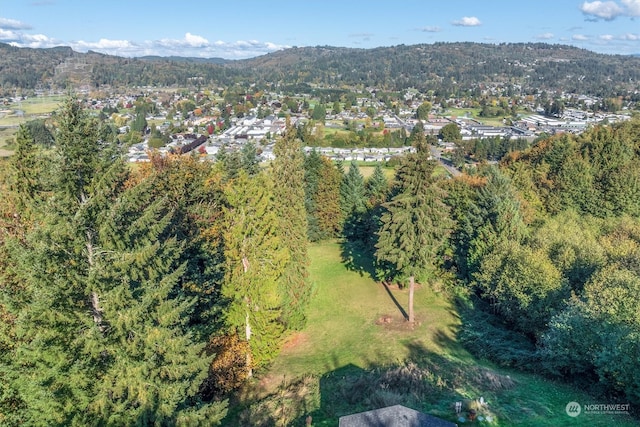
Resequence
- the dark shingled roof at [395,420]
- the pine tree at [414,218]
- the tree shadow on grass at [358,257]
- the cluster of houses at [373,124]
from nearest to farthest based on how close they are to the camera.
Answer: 1. the dark shingled roof at [395,420]
2. the pine tree at [414,218]
3. the tree shadow on grass at [358,257]
4. the cluster of houses at [373,124]

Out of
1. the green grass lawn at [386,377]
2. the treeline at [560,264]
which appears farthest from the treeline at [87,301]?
the treeline at [560,264]

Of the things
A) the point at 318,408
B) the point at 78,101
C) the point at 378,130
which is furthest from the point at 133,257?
the point at 378,130

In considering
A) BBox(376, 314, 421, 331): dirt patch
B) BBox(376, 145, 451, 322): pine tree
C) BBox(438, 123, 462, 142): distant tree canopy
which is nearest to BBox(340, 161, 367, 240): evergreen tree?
BBox(376, 314, 421, 331): dirt patch

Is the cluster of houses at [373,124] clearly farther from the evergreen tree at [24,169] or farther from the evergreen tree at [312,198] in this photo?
the evergreen tree at [24,169]

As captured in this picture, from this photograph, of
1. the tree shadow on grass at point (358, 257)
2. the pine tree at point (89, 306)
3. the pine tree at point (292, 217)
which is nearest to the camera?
the pine tree at point (89, 306)

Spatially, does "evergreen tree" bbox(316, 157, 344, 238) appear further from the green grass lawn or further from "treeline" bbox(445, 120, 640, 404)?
the green grass lawn

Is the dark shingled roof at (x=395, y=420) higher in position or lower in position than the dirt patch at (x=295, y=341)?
higher

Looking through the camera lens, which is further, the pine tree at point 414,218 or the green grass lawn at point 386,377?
the pine tree at point 414,218
